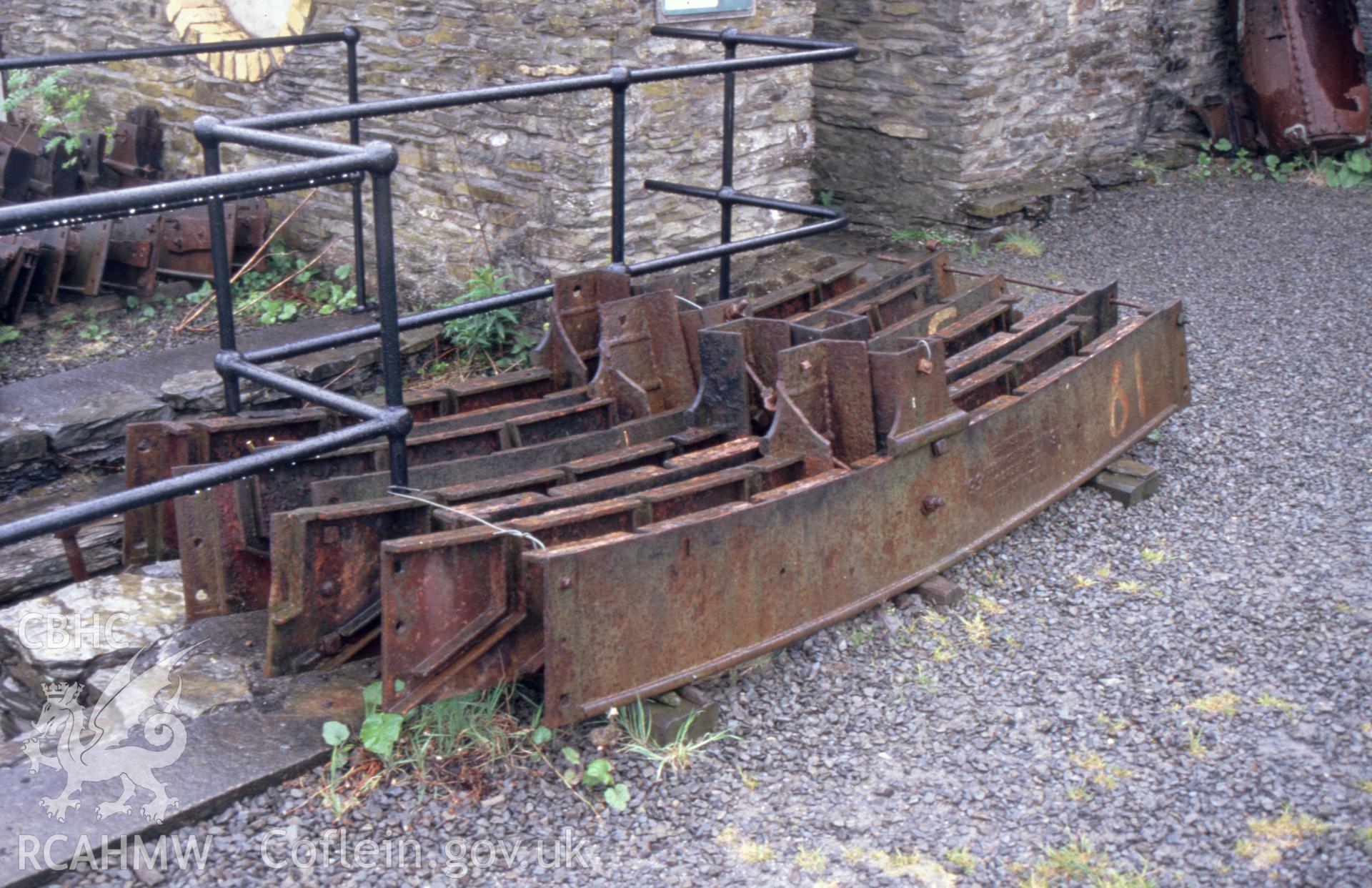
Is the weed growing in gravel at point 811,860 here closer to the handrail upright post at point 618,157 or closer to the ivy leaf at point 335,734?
the ivy leaf at point 335,734

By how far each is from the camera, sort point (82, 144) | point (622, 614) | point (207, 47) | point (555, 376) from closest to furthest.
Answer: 1. point (622, 614)
2. point (555, 376)
3. point (207, 47)
4. point (82, 144)

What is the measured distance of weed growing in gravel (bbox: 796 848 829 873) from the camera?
2711 millimetres

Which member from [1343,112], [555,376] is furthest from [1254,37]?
[555,376]

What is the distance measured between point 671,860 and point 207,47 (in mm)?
4077

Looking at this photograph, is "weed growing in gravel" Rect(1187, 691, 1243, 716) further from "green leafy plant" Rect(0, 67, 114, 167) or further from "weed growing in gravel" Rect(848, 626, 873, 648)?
"green leafy plant" Rect(0, 67, 114, 167)

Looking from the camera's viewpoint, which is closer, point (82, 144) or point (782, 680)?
point (782, 680)

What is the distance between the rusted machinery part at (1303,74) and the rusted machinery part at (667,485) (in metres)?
4.93

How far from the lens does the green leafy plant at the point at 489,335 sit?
223 inches

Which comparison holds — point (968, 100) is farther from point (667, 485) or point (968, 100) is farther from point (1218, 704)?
point (1218, 704)

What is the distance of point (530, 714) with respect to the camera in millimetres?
3197

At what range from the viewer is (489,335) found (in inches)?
223

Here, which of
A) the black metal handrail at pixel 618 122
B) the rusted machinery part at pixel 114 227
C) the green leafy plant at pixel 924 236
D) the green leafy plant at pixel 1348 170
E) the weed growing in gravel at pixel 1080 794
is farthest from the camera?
the green leafy plant at pixel 1348 170

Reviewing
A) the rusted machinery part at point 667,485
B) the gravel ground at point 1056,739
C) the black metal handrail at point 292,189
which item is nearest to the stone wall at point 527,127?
the black metal handrail at point 292,189

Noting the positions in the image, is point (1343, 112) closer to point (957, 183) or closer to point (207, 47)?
point (957, 183)
